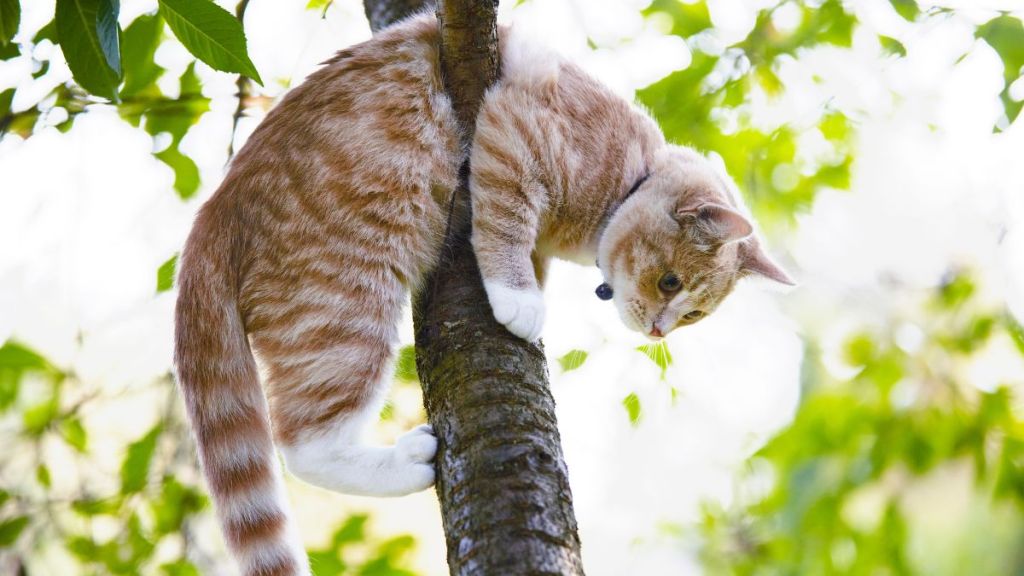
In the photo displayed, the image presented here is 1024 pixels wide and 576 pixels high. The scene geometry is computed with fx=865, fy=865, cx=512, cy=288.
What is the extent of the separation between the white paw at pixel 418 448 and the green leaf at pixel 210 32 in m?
0.87

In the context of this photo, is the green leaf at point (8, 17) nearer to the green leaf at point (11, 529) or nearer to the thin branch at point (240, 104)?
the thin branch at point (240, 104)

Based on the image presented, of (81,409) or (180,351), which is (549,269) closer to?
(180,351)

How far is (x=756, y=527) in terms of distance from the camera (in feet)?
13.1

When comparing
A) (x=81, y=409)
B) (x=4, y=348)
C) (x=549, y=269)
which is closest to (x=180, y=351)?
(x=4, y=348)

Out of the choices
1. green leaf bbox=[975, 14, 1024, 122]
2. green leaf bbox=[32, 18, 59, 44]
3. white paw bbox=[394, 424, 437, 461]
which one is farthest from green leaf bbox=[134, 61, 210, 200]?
green leaf bbox=[975, 14, 1024, 122]

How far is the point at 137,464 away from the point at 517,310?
1.57 meters

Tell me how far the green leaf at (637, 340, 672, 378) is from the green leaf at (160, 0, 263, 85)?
178 cm

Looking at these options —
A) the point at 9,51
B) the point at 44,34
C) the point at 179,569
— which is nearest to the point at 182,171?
the point at 44,34

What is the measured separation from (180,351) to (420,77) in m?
0.99

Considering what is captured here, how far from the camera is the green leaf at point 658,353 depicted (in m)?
3.10

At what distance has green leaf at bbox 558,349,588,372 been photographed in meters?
2.96

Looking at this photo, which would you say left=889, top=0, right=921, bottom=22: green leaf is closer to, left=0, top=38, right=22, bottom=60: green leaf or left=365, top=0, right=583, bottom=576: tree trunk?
left=365, top=0, right=583, bottom=576: tree trunk

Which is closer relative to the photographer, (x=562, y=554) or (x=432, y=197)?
(x=562, y=554)

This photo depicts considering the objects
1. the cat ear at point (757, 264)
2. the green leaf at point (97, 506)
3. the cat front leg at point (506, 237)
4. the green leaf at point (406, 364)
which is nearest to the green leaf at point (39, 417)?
the green leaf at point (97, 506)
